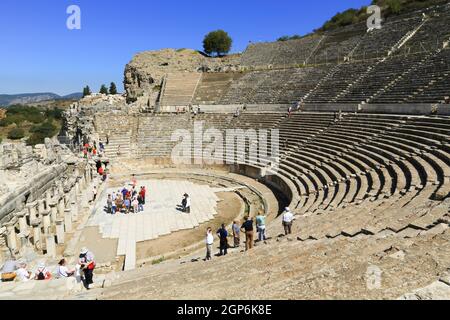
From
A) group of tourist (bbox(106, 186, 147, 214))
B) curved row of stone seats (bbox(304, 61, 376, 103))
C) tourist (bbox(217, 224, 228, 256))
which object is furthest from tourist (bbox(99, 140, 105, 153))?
tourist (bbox(217, 224, 228, 256))

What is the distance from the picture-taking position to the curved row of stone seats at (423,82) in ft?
66.4

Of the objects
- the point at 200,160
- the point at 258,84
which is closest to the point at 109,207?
the point at 200,160

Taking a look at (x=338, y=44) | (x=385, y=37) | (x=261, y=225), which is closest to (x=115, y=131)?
(x=261, y=225)

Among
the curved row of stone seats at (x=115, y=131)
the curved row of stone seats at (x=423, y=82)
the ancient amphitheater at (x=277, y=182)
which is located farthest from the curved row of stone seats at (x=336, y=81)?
the curved row of stone seats at (x=115, y=131)

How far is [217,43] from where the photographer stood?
61.2m

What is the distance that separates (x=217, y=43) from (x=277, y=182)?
152ft

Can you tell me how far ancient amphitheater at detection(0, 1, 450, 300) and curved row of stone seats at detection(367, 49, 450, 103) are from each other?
0.12 meters

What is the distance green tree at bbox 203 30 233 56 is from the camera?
61.3 metres

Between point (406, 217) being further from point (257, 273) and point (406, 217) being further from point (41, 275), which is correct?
point (41, 275)

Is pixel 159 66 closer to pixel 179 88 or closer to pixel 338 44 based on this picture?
pixel 179 88

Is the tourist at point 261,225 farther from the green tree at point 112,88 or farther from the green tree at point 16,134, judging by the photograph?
the green tree at point 112,88

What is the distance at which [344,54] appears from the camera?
37.2 meters
